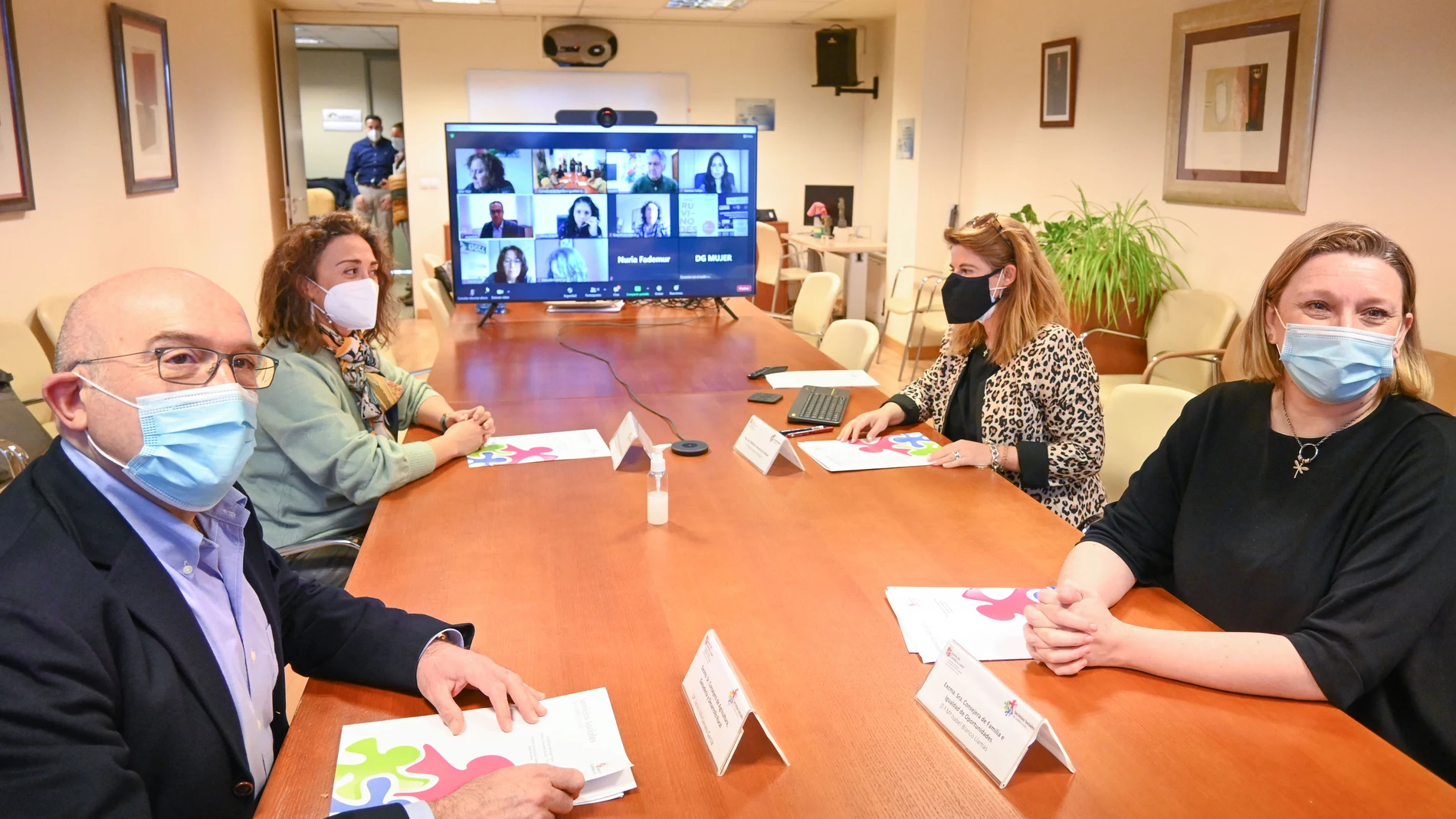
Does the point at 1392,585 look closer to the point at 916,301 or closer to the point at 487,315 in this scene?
the point at 487,315

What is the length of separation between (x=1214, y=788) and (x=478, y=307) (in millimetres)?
4015

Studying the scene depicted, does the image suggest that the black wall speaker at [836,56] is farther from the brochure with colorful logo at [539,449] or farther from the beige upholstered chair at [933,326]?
the brochure with colorful logo at [539,449]

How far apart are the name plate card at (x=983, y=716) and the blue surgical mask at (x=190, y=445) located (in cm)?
92

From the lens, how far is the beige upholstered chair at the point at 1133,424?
2607 millimetres

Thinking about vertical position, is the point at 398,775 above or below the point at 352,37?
below

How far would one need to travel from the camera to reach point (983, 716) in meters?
1.22

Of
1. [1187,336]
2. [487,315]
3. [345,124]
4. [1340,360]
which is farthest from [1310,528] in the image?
[345,124]

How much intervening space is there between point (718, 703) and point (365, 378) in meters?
1.67

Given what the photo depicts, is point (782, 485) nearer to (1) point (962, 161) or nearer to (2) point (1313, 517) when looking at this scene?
(2) point (1313, 517)

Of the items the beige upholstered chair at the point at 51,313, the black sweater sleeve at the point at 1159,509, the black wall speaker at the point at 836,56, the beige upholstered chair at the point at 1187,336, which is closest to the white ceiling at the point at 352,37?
the black wall speaker at the point at 836,56

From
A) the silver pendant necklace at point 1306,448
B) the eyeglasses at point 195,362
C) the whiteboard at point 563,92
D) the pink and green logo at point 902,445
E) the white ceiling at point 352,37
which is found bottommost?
the pink and green logo at point 902,445

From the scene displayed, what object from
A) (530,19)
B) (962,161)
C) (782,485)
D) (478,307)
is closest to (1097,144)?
(962,161)

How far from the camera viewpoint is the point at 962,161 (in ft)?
25.7

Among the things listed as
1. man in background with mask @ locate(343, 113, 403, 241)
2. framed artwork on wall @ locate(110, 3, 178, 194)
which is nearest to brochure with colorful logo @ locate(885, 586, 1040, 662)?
framed artwork on wall @ locate(110, 3, 178, 194)
